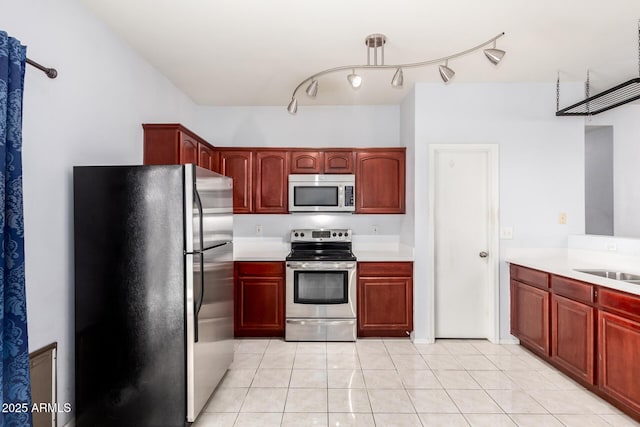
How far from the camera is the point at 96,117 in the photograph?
243 centimetres

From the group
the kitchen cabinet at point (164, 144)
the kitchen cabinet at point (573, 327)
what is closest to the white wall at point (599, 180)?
the kitchen cabinet at point (573, 327)

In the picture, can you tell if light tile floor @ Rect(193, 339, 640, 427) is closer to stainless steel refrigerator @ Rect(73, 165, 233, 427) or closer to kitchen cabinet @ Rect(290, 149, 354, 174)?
stainless steel refrigerator @ Rect(73, 165, 233, 427)

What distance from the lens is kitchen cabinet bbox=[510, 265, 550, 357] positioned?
3.10 metres

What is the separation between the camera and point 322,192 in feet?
13.7

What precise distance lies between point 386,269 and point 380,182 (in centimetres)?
106

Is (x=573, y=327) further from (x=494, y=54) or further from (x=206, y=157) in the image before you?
(x=206, y=157)

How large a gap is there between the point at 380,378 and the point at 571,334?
60.9 inches

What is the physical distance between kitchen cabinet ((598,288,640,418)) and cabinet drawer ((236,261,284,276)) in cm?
278

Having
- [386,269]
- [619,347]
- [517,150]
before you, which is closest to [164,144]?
[386,269]

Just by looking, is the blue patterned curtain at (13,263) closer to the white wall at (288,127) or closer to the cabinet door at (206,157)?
the cabinet door at (206,157)

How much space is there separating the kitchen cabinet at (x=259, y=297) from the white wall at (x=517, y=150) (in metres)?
1.50

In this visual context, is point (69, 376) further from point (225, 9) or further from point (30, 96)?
point (225, 9)

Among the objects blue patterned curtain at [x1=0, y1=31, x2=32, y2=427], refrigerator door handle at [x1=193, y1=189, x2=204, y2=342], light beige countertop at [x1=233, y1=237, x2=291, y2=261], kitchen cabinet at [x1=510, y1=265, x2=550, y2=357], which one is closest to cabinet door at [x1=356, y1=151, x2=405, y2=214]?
light beige countertop at [x1=233, y1=237, x2=291, y2=261]

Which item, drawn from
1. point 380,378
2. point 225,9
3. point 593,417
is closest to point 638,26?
point 593,417
